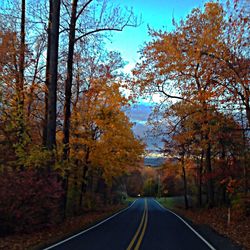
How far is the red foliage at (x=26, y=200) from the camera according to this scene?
12945 millimetres

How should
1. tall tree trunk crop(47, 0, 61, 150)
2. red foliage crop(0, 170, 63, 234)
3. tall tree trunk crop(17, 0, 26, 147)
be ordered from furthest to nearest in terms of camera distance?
tall tree trunk crop(47, 0, 61, 150)
tall tree trunk crop(17, 0, 26, 147)
red foliage crop(0, 170, 63, 234)

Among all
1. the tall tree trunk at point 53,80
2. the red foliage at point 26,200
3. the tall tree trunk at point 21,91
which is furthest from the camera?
the tall tree trunk at point 53,80

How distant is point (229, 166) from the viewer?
2653 cm

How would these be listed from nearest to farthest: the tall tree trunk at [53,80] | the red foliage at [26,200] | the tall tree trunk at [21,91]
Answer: the red foliage at [26,200] → the tall tree trunk at [21,91] → the tall tree trunk at [53,80]

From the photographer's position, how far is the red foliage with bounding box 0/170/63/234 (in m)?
12.9

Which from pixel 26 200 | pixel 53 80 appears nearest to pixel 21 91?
pixel 53 80

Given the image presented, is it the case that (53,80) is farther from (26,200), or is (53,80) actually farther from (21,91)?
(26,200)

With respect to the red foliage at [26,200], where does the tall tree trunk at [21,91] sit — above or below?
above

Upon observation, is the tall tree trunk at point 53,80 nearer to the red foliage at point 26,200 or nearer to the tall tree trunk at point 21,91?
the tall tree trunk at point 21,91

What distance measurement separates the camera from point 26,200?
534 inches

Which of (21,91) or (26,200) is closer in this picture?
(26,200)

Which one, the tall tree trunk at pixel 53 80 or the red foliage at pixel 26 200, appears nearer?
the red foliage at pixel 26 200

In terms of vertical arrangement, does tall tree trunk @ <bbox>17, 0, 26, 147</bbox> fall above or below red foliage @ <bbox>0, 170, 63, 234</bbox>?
above

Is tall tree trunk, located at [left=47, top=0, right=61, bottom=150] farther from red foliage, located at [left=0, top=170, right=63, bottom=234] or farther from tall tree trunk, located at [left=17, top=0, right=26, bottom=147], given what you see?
red foliage, located at [left=0, top=170, right=63, bottom=234]
